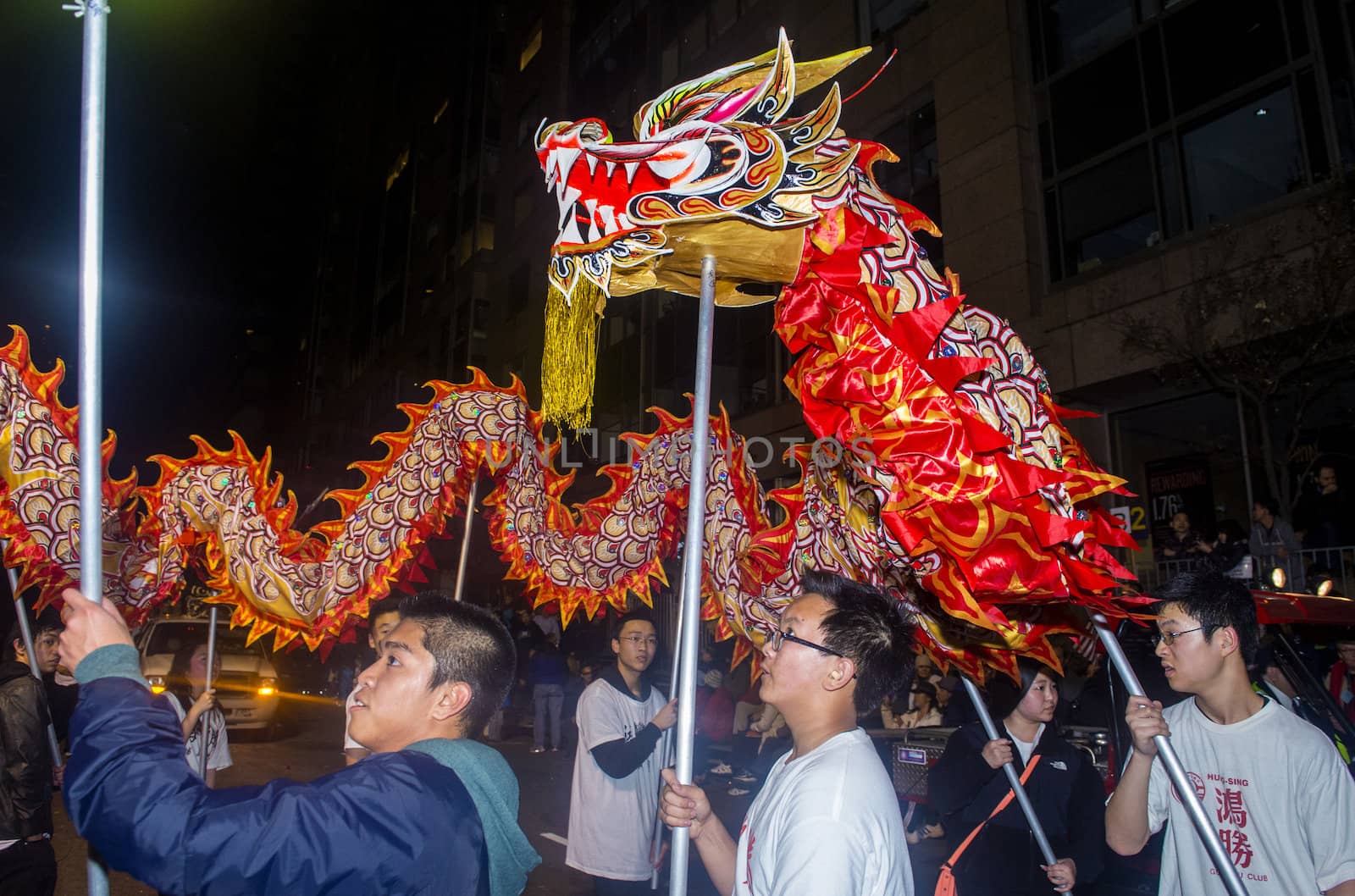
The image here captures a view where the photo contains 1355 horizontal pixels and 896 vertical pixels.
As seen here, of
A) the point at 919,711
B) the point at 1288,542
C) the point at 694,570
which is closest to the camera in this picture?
the point at 694,570

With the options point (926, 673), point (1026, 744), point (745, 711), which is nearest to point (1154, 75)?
point (926, 673)

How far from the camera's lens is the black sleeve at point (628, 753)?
13.2 ft

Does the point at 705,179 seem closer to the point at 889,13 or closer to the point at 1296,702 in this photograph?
the point at 1296,702

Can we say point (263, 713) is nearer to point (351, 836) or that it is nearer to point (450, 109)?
point (351, 836)

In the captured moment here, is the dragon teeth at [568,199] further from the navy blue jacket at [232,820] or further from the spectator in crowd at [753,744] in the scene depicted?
the spectator in crowd at [753,744]

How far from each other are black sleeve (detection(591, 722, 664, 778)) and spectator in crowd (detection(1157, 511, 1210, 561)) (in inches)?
282

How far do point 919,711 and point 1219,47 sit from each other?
8.42 meters

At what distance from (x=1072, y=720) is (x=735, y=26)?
15.1 metres

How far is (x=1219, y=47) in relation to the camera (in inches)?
413

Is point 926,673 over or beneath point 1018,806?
beneath

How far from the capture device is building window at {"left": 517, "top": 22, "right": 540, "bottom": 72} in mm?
26609

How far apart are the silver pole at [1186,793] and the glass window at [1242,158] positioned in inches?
371

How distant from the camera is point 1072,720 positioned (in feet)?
19.4

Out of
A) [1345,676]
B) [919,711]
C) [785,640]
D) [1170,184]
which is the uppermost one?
[1170,184]
